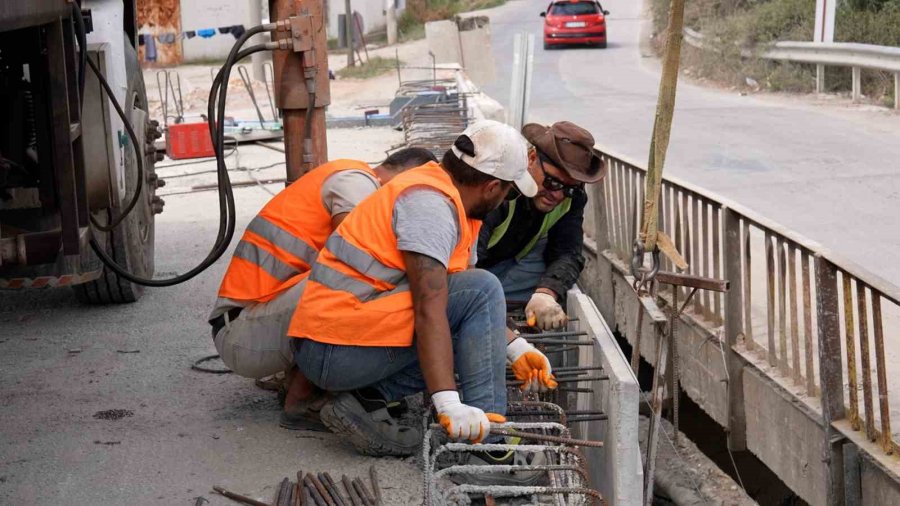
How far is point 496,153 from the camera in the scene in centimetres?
421

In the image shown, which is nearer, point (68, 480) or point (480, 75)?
point (68, 480)

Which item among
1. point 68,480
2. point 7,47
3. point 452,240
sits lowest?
point 68,480

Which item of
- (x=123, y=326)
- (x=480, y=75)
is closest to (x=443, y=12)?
(x=480, y=75)

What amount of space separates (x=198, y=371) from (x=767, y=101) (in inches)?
612

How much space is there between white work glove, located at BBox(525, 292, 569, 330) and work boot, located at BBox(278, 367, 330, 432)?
3.86ft

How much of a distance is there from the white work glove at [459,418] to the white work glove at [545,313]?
1.45 metres

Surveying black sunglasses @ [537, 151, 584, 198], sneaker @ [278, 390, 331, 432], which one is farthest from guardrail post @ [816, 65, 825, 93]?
sneaker @ [278, 390, 331, 432]

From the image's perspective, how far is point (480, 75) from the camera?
22.3 m

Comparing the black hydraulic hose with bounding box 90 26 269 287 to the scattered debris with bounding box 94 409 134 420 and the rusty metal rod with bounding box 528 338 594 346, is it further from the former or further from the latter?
the rusty metal rod with bounding box 528 338 594 346

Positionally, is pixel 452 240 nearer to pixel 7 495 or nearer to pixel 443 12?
pixel 7 495

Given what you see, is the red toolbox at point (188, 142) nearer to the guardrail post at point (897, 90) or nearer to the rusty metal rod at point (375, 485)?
the guardrail post at point (897, 90)

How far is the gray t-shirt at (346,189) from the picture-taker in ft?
15.5

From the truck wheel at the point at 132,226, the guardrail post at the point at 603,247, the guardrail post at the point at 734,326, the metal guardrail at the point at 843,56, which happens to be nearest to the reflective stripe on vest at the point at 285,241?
the truck wheel at the point at 132,226

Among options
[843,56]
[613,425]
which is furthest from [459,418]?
[843,56]
